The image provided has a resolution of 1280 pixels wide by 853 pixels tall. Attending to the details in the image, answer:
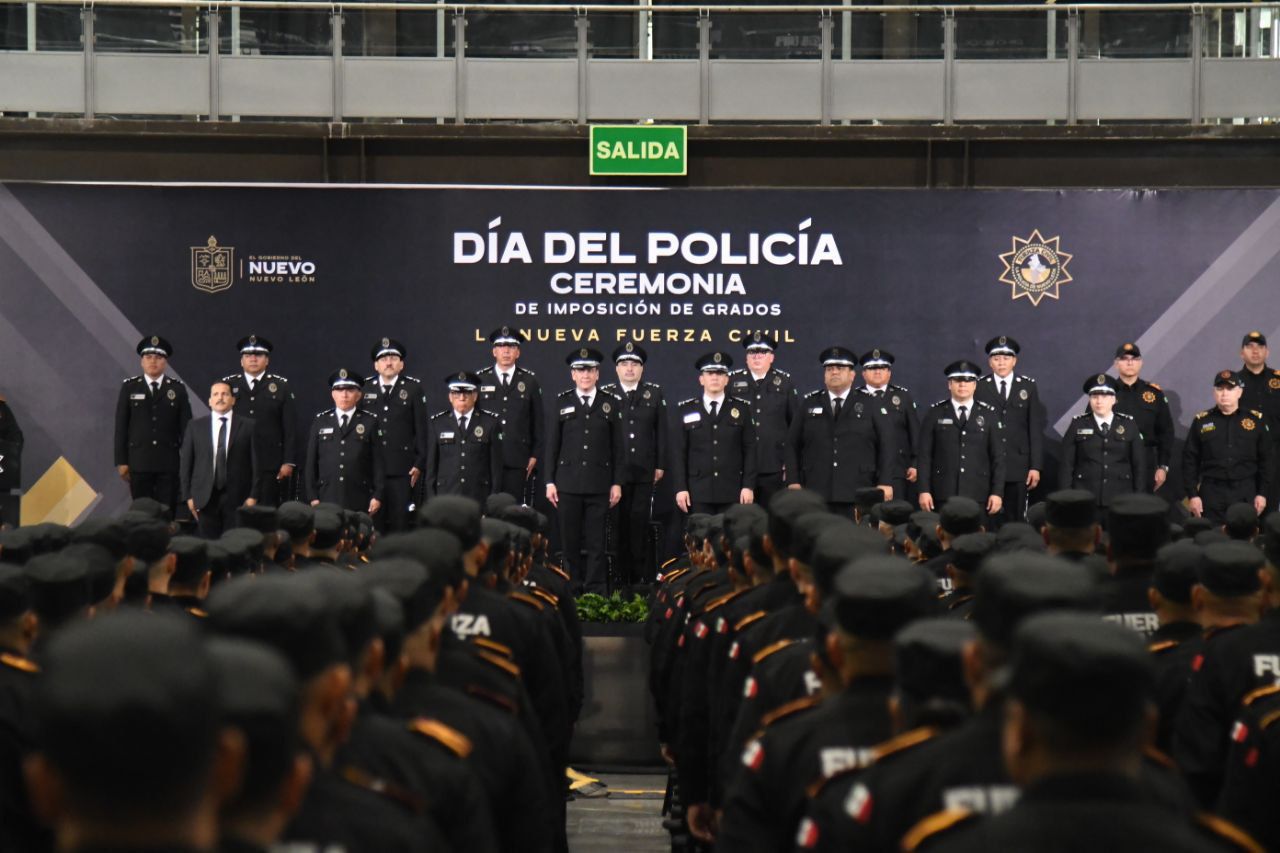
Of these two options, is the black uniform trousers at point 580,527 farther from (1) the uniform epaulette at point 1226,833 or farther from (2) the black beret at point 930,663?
(1) the uniform epaulette at point 1226,833

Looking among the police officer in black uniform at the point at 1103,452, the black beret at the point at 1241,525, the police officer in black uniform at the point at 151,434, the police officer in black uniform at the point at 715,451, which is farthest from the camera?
the police officer in black uniform at the point at 151,434

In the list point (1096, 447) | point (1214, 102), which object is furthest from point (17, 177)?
point (1214, 102)

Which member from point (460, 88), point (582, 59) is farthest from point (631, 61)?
point (460, 88)

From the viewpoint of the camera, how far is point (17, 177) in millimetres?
15750

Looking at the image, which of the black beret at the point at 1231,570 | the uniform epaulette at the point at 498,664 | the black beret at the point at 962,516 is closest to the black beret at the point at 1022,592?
the uniform epaulette at the point at 498,664

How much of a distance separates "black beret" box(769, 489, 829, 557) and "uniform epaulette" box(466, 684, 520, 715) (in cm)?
168

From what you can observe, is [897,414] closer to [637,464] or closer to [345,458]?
[637,464]

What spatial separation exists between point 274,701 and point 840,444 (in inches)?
471

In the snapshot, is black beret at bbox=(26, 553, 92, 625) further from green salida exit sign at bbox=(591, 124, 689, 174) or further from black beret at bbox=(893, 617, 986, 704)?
green salida exit sign at bbox=(591, 124, 689, 174)

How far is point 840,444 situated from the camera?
547 inches

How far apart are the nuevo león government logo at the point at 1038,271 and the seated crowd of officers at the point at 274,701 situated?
1013cm

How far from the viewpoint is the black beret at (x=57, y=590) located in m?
4.61

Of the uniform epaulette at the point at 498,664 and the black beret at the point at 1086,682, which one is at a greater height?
the black beret at the point at 1086,682

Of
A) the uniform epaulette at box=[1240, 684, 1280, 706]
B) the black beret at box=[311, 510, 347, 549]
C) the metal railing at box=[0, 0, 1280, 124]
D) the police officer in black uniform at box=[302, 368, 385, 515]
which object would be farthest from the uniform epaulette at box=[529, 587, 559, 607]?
the metal railing at box=[0, 0, 1280, 124]
